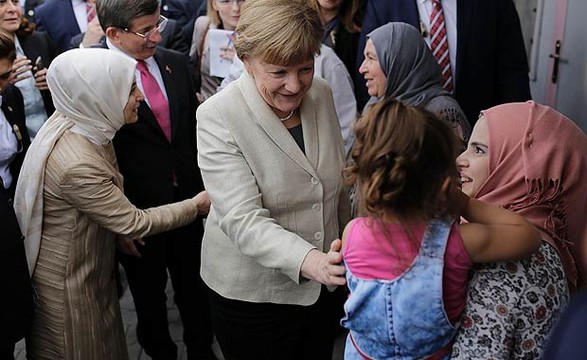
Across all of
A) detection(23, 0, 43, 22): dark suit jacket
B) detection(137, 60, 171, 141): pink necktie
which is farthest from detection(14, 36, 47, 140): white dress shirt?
detection(137, 60, 171, 141): pink necktie

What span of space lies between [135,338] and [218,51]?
1.77 m

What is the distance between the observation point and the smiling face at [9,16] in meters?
4.05

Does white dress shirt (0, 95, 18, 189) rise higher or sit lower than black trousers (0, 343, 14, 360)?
higher

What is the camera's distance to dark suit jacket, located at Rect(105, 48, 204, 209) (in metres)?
3.13

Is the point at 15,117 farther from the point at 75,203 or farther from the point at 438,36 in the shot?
the point at 438,36

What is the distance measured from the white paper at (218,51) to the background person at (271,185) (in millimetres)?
1843

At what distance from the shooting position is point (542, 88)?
5031mm

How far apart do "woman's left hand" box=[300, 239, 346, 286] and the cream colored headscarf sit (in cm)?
116

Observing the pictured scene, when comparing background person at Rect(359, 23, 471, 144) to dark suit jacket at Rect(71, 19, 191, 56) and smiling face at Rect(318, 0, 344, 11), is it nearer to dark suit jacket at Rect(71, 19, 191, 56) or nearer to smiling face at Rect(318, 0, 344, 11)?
smiling face at Rect(318, 0, 344, 11)

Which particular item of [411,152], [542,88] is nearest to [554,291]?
[411,152]

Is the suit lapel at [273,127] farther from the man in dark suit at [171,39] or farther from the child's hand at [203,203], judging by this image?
the man in dark suit at [171,39]

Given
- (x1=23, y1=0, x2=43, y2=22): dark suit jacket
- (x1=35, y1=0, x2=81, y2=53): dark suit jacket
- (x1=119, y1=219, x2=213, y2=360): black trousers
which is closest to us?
(x1=119, y1=219, x2=213, y2=360): black trousers

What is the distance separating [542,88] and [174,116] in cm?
298

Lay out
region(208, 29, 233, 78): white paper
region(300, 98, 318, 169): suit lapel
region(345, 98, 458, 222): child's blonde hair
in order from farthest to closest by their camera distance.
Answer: region(208, 29, 233, 78): white paper
region(300, 98, 318, 169): suit lapel
region(345, 98, 458, 222): child's blonde hair
